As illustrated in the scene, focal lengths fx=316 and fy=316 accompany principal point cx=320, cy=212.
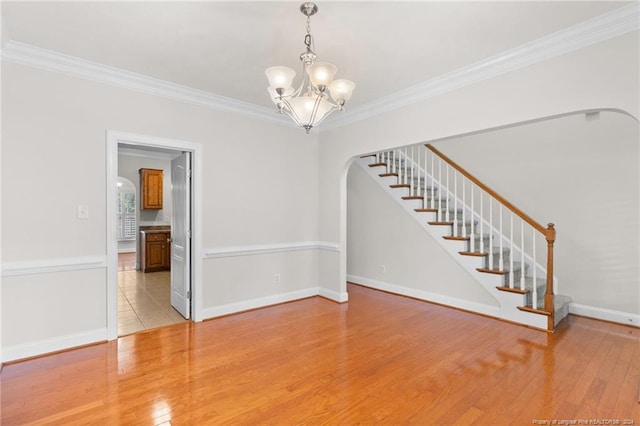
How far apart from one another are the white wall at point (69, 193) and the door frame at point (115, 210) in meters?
0.06

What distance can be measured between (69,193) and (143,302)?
2.24 metres

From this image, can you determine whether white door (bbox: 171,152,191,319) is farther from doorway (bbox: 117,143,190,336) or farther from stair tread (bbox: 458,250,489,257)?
stair tread (bbox: 458,250,489,257)

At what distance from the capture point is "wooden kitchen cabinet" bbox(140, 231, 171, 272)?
704 centimetres

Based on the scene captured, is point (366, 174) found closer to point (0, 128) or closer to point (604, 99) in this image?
point (604, 99)

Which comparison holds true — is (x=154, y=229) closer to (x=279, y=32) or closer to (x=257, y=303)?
(x=257, y=303)

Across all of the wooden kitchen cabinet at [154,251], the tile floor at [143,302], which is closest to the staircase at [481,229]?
the tile floor at [143,302]

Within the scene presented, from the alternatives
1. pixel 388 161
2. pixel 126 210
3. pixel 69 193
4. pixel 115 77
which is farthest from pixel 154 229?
pixel 388 161

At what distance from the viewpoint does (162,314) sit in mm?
4168

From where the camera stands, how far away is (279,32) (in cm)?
251

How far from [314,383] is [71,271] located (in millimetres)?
2577

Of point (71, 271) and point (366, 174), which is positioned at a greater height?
point (366, 174)

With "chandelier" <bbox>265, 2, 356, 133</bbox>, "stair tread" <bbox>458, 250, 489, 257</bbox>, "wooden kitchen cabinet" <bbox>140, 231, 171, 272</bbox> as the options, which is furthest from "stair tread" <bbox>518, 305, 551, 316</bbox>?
"wooden kitchen cabinet" <bbox>140, 231, 171, 272</bbox>

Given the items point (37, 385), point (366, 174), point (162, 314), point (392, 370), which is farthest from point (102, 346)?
point (366, 174)

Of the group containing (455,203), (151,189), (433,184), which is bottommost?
(455,203)
